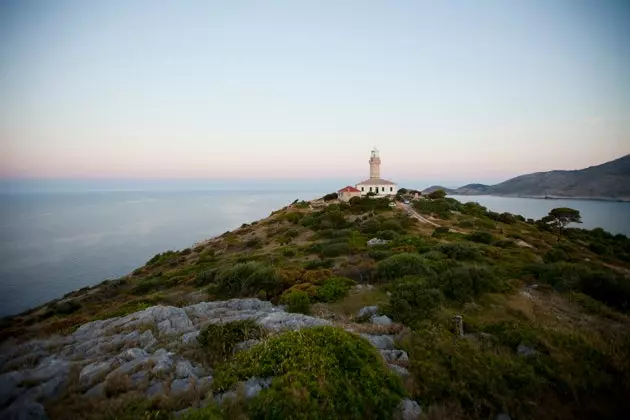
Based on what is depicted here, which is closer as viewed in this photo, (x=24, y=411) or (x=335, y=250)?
(x=24, y=411)

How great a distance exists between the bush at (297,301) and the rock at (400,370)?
16.4 feet

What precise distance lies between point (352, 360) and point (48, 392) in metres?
4.80

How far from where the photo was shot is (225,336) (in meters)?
6.73

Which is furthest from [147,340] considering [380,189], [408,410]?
[380,189]

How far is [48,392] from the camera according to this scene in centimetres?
476

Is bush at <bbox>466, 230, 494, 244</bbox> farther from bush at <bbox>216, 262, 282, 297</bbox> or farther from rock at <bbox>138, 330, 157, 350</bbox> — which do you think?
rock at <bbox>138, 330, 157, 350</bbox>

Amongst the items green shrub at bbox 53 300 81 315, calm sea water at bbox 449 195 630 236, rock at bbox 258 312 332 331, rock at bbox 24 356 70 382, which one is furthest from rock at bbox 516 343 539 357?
calm sea water at bbox 449 195 630 236

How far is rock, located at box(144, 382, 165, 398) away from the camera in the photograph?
15.6 ft

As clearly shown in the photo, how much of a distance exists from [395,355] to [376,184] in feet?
182

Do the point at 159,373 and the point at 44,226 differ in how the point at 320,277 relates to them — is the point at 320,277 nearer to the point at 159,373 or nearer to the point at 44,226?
the point at 159,373

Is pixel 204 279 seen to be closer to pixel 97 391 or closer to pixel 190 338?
pixel 190 338

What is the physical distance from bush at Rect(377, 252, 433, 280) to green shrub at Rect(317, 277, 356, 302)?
1.61 m

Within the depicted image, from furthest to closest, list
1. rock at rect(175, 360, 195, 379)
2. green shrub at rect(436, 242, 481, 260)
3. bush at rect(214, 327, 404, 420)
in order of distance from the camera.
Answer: green shrub at rect(436, 242, 481, 260)
rock at rect(175, 360, 195, 379)
bush at rect(214, 327, 404, 420)

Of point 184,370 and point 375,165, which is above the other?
point 375,165
